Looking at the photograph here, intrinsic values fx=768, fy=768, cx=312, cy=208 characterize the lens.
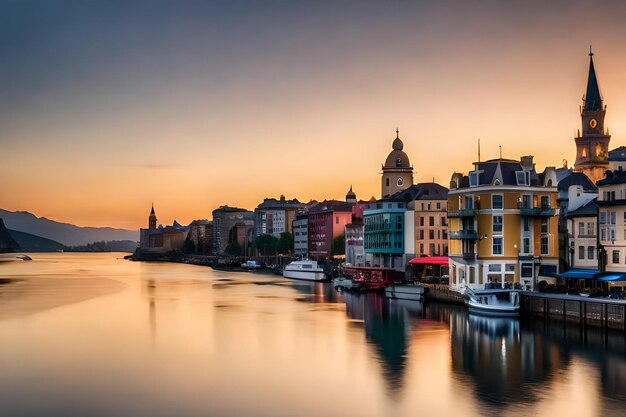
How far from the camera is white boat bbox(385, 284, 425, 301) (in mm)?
70269

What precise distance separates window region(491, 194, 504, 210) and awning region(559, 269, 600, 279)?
699 cm

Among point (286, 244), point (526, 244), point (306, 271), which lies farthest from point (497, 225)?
point (286, 244)

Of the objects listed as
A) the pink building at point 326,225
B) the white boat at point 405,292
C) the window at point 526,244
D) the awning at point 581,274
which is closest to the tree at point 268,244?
the pink building at point 326,225

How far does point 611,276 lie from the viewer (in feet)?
170

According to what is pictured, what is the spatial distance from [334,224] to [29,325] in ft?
311

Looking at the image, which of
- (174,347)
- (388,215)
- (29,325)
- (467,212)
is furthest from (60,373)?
(388,215)

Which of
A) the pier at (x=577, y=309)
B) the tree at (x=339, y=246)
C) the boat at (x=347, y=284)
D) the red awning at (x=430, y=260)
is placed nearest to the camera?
the pier at (x=577, y=309)

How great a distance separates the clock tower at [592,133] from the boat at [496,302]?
7634 cm

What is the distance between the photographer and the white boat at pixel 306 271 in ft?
377

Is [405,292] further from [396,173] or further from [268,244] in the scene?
[268,244]

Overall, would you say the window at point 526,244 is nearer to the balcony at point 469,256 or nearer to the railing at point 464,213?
the balcony at point 469,256

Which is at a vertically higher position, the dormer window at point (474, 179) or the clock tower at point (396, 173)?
the clock tower at point (396, 173)

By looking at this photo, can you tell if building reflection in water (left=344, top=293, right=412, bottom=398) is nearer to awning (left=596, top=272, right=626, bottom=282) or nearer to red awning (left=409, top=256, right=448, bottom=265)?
red awning (left=409, top=256, right=448, bottom=265)

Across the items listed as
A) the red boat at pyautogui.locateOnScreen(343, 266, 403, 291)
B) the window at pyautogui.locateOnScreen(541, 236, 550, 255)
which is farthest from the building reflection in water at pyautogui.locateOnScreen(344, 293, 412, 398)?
the window at pyautogui.locateOnScreen(541, 236, 550, 255)
